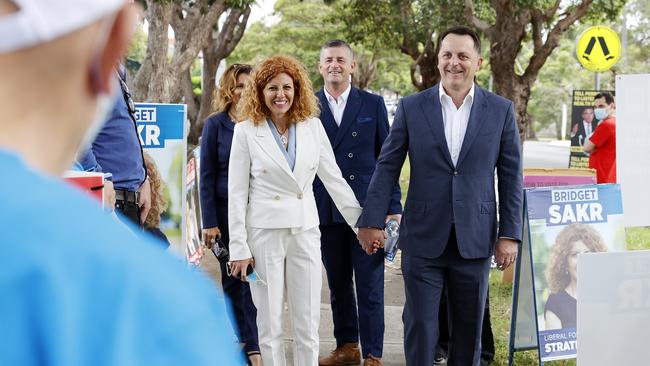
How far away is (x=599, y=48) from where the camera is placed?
14969 millimetres

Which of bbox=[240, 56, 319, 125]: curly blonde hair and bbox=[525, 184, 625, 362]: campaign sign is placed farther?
bbox=[525, 184, 625, 362]: campaign sign

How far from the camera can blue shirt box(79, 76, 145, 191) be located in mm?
4723

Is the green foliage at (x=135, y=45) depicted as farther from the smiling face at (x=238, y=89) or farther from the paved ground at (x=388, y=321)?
the paved ground at (x=388, y=321)

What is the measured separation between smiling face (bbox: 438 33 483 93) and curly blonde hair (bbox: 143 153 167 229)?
1860 millimetres

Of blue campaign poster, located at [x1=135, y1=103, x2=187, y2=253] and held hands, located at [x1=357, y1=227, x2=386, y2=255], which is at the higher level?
blue campaign poster, located at [x1=135, y1=103, x2=187, y2=253]

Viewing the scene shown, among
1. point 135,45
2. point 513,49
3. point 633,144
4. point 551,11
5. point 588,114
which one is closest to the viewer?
point 135,45

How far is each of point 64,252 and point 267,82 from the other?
4590 mm

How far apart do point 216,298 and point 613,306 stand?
3796 millimetres

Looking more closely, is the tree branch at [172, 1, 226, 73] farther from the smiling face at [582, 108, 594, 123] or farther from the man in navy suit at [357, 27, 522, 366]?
the man in navy suit at [357, 27, 522, 366]

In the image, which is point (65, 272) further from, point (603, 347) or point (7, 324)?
point (603, 347)

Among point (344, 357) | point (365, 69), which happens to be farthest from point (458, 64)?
point (365, 69)

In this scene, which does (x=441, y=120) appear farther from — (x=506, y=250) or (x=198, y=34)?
(x=198, y=34)

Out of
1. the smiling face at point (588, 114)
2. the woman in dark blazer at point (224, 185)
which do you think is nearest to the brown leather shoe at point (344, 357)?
the woman in dark blazer at point (224, 185)

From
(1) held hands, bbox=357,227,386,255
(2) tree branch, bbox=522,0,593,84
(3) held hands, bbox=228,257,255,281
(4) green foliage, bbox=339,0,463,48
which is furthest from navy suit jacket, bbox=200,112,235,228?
(4) green foliage, bbox=339,0,463,48
